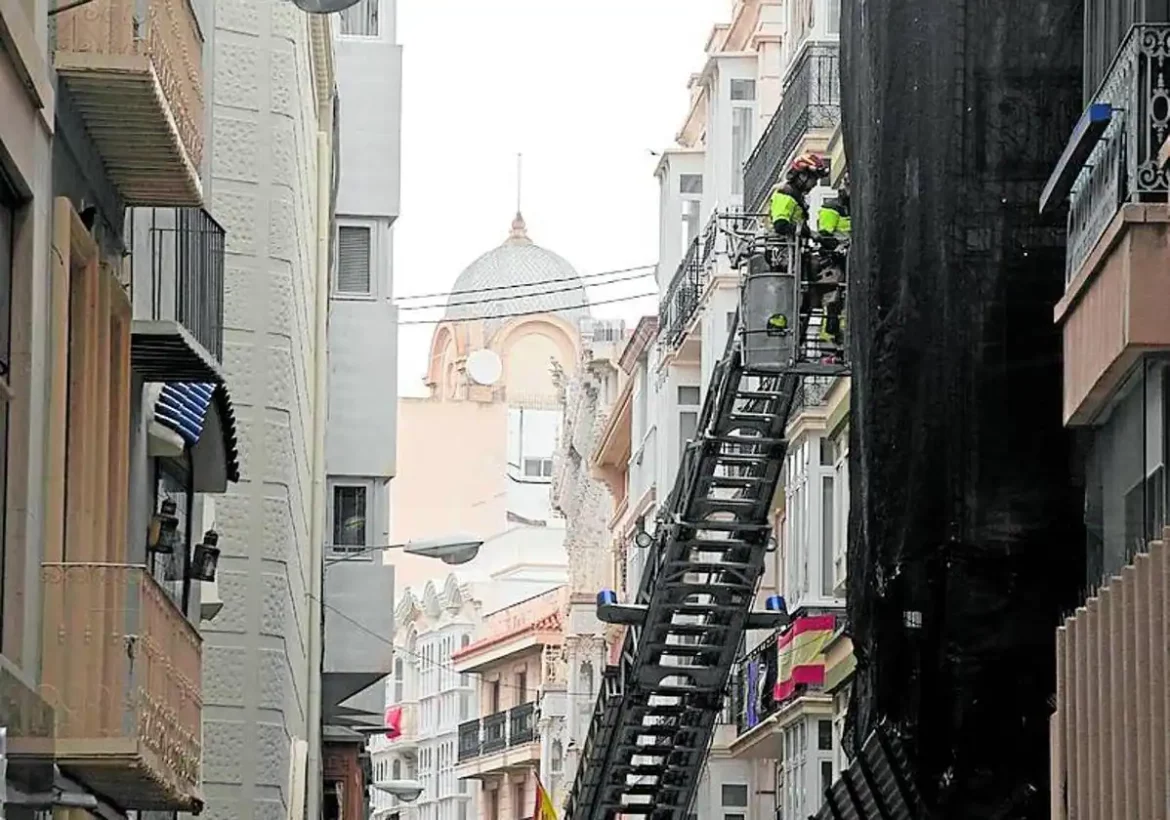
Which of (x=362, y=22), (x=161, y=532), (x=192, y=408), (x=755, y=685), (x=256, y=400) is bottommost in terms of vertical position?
(x=755, y=685)

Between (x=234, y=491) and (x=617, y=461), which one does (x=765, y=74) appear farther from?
(x=617, y=461)

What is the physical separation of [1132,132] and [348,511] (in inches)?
1260

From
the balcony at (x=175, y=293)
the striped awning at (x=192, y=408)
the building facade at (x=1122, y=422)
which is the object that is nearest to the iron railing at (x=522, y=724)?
the striped awning at (x=192, y=408)

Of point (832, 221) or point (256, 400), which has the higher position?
point (832, 221)

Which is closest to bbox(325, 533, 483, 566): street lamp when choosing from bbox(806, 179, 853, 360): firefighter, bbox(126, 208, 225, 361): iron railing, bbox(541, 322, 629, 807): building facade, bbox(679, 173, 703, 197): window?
bbox(806, 179, 853, 360): firefighter

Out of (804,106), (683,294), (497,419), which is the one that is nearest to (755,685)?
(804,106)

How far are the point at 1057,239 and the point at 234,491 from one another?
12796 mm

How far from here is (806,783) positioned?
41406mm

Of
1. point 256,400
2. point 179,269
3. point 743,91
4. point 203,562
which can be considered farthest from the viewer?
point 743,91

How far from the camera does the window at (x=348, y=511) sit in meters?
49.4

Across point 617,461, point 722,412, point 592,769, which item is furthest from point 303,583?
point 617,461

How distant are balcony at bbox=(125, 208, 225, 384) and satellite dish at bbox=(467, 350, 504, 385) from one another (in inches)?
4136

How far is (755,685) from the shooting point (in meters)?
46.7

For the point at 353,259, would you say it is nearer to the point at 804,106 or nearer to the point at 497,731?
the point at 804,106
